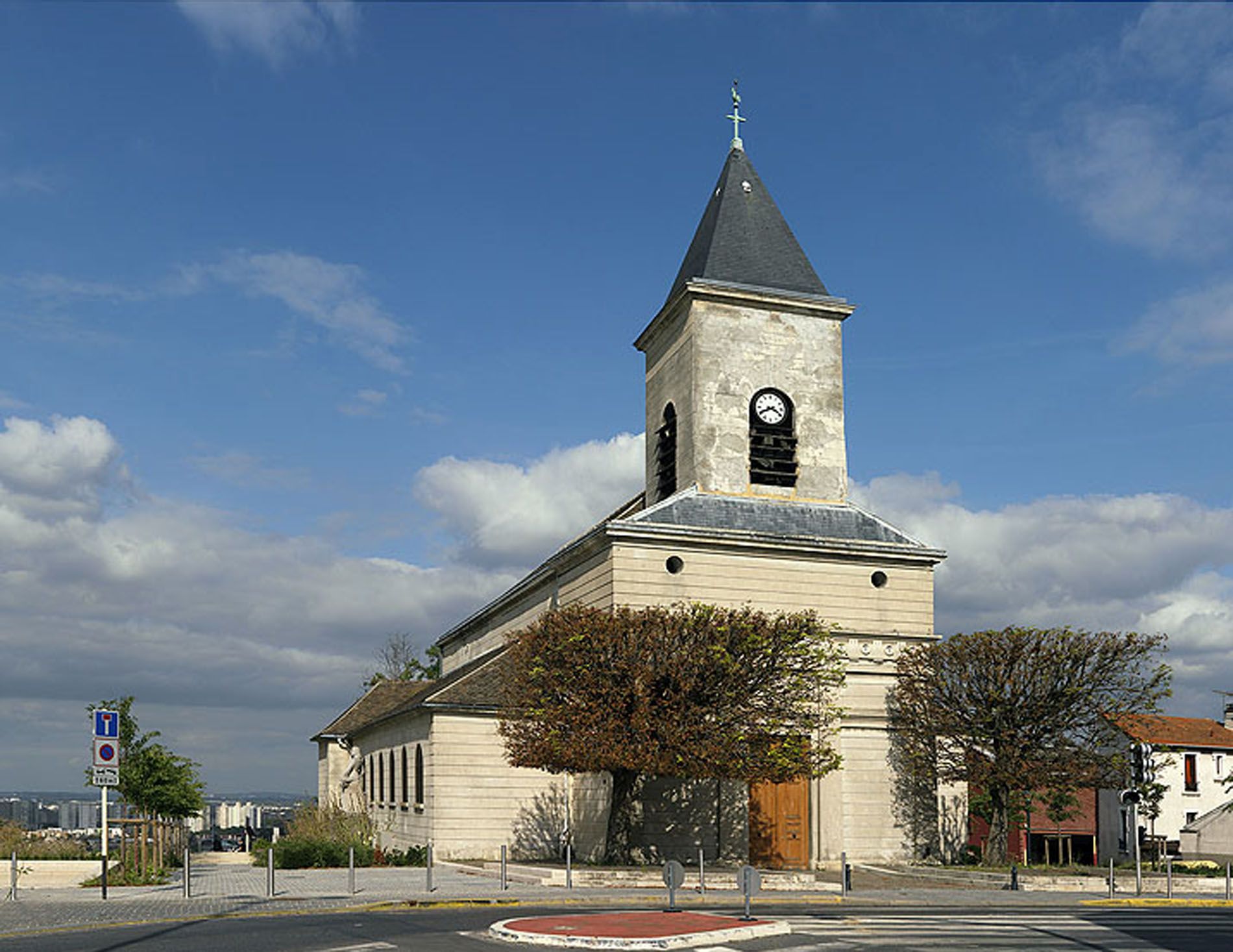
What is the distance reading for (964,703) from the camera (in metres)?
30.4

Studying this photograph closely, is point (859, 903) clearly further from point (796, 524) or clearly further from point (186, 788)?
point (186, 788)

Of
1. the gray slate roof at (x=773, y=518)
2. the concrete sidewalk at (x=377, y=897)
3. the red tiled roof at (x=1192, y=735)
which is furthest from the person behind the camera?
the red tiled roof at (x=1192, y=735)

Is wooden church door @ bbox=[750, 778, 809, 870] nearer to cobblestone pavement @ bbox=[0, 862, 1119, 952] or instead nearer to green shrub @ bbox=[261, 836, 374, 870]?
cobblestone pavement @ bbox=[0, 862, 1119, 952]

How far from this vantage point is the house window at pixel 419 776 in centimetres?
3428

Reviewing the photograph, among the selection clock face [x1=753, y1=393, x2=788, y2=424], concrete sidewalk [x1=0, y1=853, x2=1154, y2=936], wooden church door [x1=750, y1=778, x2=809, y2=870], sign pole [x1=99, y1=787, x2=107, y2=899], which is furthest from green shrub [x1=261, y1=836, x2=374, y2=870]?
clock face [x1=753, y1=393, x2=788, y2=424]

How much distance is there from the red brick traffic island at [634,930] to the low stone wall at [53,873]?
11526 mm

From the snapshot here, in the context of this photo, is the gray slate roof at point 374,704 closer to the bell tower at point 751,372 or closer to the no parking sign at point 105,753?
the bell tower at point 751,372

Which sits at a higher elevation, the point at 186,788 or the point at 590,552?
the point at 590,552

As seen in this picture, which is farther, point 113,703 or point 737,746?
point 113,703

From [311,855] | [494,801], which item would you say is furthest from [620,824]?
[311,855]

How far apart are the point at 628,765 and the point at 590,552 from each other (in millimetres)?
8759

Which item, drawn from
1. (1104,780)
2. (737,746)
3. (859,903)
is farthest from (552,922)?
(1104,780)

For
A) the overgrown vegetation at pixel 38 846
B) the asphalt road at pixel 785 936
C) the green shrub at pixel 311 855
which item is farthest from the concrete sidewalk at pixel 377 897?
the green shrub at pixel 311 855

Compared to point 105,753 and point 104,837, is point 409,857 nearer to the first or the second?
point 104,837
